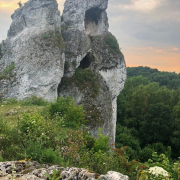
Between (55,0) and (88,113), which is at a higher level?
(55,0)

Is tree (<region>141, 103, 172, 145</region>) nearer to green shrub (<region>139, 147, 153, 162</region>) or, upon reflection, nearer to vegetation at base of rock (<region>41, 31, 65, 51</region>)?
green shrub (<region>139, 147, 153, 162</region>)

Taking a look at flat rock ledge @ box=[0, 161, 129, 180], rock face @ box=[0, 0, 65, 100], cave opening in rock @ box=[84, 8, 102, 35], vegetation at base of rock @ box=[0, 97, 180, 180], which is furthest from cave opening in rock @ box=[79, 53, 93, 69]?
flat rock ledge @ box=[0, 161, 129, 180]

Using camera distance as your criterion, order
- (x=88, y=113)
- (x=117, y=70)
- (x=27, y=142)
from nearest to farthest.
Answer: (x=27, y=142), (x=88, y=113), (x=117, y=70)

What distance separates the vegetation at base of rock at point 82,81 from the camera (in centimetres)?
1684

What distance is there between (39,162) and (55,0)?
18.4 m

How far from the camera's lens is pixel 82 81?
17.1 metres

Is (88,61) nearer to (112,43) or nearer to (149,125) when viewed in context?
(112,43)

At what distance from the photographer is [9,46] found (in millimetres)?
17250

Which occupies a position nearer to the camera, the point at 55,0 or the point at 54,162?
the point at 54,162

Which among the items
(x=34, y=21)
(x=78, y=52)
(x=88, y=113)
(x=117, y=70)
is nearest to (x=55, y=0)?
(x=34, y=21)

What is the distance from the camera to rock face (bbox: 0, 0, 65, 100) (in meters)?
13.8

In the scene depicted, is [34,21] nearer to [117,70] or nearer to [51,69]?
[51,69]

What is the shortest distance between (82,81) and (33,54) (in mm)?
5323

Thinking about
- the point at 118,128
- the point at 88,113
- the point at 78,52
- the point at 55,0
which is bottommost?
the point at 118,128
